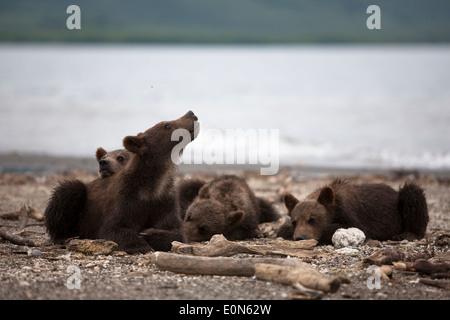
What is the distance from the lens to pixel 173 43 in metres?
141

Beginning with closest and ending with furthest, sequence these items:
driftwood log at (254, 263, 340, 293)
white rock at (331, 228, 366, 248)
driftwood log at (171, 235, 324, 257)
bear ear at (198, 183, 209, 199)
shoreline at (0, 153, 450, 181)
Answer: driftwood log at (254, 263, 340, 293), driftwood log at (171, 235, 324, 257), white rock at (331, 228, 366, 248), bear ear at (198, 183, 209, 199), shoreline at (0, 153, 450, 181)

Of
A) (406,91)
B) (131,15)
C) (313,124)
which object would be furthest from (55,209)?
(131,15)

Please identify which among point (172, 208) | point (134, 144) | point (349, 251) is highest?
point (134, 144)

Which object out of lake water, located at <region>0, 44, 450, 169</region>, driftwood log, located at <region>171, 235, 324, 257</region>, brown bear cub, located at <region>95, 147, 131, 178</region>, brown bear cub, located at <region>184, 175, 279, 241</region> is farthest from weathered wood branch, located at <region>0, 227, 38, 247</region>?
lake water, located at <region>0, 44, 450, 169</region>

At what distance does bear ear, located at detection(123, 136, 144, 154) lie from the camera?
851cm

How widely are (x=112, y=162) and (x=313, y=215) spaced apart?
2.70 metres

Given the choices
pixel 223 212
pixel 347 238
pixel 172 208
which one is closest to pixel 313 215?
pixel 347 238

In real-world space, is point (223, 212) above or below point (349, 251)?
above

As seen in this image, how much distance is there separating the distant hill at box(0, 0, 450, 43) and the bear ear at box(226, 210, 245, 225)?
126 m

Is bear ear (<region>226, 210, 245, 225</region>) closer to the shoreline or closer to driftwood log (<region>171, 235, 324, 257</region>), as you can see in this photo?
driftwood log (<region>171, 235, 324, 257</region>)

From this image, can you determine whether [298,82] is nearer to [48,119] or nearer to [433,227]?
[48,119]

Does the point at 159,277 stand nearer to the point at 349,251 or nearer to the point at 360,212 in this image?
the point at 349,251

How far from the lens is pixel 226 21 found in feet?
552
